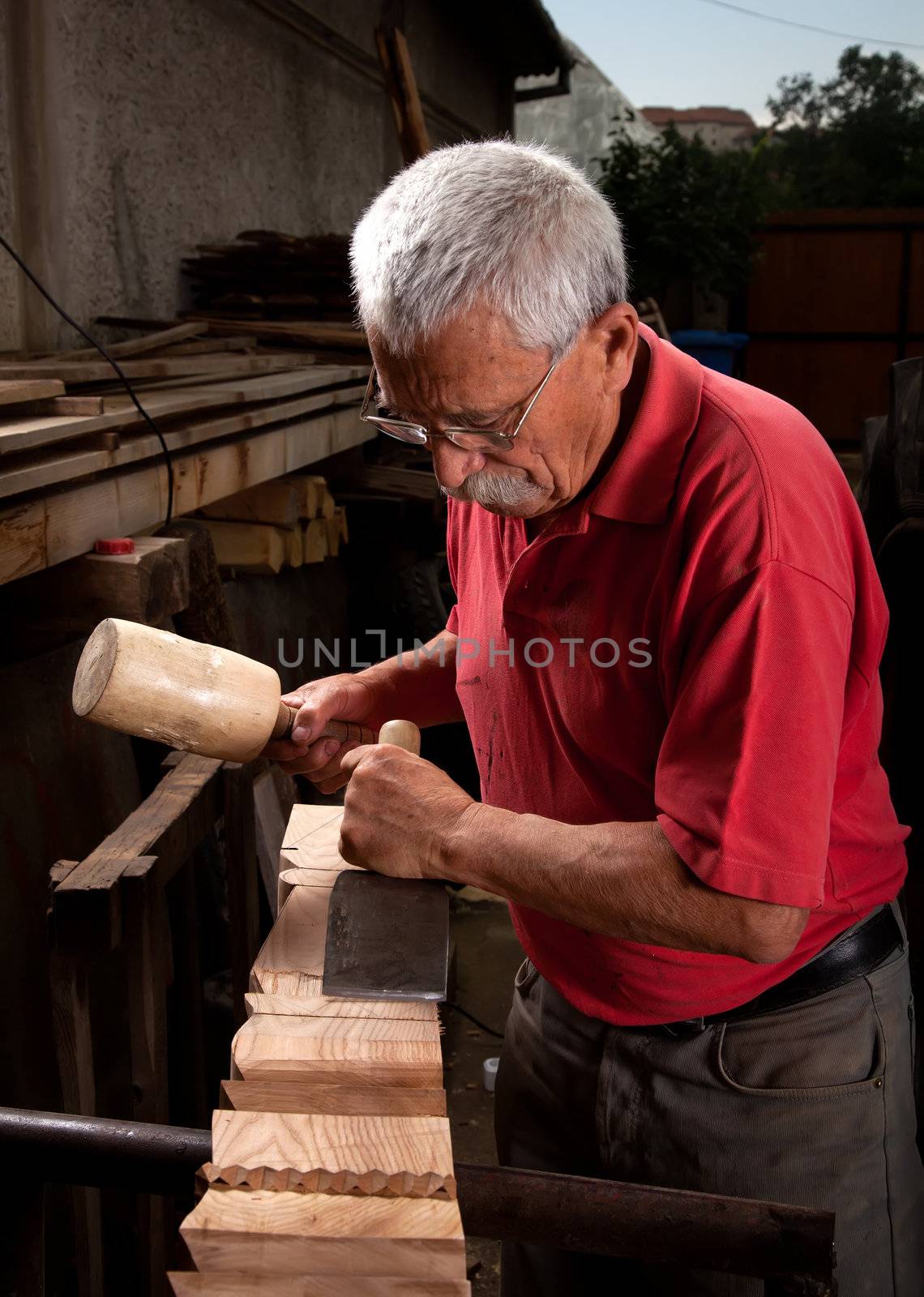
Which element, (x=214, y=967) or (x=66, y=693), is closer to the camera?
(x=66, y=693)

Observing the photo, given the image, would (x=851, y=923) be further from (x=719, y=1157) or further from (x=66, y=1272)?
(x=66, y=1272)

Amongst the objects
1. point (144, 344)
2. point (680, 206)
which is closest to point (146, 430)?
point (144, 344)

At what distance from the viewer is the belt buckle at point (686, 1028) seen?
5.73 feet

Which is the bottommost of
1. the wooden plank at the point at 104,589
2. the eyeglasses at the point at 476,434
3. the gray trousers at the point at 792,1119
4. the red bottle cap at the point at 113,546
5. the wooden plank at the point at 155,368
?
the gray trousers at the point at 792,1119

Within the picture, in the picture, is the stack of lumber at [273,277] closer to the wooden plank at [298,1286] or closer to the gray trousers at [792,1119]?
the gray trousers at [792,1119]

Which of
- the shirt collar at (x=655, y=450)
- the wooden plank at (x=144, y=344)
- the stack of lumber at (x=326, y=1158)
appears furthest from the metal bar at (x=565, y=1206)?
the wooden plank at (x=144, y=344)

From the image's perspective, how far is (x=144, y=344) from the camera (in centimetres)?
412

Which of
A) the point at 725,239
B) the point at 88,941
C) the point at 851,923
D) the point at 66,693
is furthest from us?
the point at 725,239

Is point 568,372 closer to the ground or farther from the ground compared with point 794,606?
farther from the ground

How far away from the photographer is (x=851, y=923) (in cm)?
172

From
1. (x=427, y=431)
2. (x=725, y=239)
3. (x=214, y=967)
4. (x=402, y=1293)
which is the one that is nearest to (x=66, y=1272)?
(x=214, y=967)

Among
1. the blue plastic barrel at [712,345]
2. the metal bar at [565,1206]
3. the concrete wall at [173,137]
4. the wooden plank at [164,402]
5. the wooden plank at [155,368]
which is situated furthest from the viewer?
the blue plastic barrel at [712,345]

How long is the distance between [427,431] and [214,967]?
2.76 meters

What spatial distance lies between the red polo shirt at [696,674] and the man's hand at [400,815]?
0.20 m
